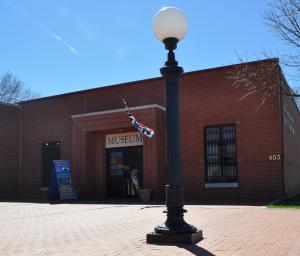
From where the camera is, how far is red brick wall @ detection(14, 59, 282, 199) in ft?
61.1

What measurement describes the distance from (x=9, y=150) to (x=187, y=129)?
11.2 metres

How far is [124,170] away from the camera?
880 inches

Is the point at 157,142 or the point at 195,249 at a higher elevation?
the point at 157,142

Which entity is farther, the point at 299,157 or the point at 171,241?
the point at 299,157

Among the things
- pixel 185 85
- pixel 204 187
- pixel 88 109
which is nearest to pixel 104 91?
pixel 88 109

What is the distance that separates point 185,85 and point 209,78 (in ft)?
3.84

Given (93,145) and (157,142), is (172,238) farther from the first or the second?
(93,145)

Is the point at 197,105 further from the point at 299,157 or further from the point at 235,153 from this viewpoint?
the point at 299,157

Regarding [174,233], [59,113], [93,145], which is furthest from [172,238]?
[59,113]

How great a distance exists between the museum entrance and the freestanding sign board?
1966 millimetres

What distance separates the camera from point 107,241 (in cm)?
812

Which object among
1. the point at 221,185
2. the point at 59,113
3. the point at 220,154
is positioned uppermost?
the point at 59,113

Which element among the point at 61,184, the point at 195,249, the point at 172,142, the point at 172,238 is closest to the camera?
the point at 195,249

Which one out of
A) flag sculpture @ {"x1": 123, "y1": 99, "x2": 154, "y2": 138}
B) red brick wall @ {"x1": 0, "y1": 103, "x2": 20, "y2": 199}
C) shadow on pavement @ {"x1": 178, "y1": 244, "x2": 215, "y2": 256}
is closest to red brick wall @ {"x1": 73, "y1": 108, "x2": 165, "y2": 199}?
flag sculpture @ {"x1": 123, "y1": 99, "x2": 154, "y2": 138}
